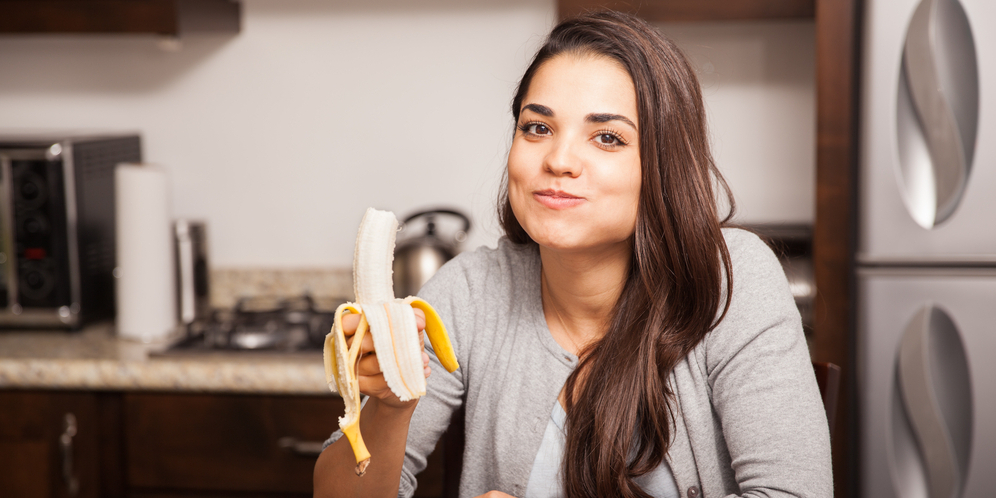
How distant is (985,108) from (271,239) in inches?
72.5

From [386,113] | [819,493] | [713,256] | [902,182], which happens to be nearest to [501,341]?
[713,256]

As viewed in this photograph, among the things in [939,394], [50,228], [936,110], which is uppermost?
[936,110]

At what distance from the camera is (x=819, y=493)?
986 mm

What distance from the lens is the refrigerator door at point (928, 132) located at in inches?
A: 61.7

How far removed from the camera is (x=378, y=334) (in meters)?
0.82

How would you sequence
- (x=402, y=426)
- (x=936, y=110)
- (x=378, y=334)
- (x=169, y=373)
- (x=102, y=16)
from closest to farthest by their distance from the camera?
(x=378, y=334) → (x=402, y=426) → (x=936, y=110) → (x=169, y=373) → (x=102, y=16)

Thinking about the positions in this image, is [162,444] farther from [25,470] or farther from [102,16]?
[102,16]

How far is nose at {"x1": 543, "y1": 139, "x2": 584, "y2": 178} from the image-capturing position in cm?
101

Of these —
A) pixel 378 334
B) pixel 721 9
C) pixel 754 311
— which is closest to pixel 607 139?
pixel 754 311

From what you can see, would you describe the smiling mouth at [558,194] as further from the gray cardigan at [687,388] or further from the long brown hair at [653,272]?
the gray cardigan at [687,388]

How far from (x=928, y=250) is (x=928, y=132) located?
0.24 m

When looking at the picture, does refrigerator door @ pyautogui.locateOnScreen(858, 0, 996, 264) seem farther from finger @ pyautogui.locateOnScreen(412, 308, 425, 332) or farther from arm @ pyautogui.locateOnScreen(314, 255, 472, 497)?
finger @ pyautogui.locateOnScreen(412, 308, 425, 332)

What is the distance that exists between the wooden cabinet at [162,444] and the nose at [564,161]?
3.01ft

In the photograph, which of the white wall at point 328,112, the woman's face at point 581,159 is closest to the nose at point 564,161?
the woman's face at point 581,159
